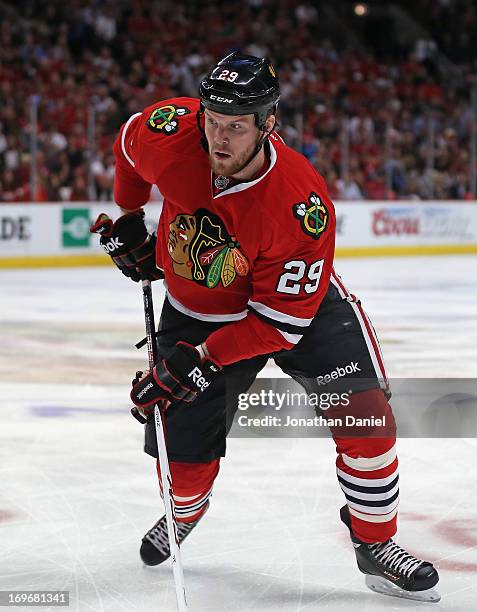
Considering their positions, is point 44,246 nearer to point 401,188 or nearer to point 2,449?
point 401,188

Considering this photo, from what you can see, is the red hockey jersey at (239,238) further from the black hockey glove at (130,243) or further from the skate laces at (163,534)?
the skate laces at (163,534)

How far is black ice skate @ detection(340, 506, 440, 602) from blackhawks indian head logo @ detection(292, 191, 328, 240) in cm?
83

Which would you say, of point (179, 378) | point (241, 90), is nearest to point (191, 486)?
point (179, 378)

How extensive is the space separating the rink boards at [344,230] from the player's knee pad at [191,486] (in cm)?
739

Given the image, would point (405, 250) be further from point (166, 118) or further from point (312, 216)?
point (312, 216)

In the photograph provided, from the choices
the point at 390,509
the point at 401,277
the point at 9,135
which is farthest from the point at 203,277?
the point at 9,135

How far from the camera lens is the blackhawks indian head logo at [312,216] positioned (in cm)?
246

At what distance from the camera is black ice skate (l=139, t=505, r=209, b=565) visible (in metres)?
2.87

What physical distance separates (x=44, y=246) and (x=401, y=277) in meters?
3.53

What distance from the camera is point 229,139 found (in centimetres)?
244

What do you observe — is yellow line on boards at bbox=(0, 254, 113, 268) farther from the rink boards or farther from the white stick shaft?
the white stick shaft

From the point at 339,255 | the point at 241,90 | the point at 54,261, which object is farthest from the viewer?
the point at 339,255

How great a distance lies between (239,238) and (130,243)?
1.72ft

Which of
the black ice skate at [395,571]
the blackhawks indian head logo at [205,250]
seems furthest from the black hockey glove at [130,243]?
the black ice skate at [395,571]
